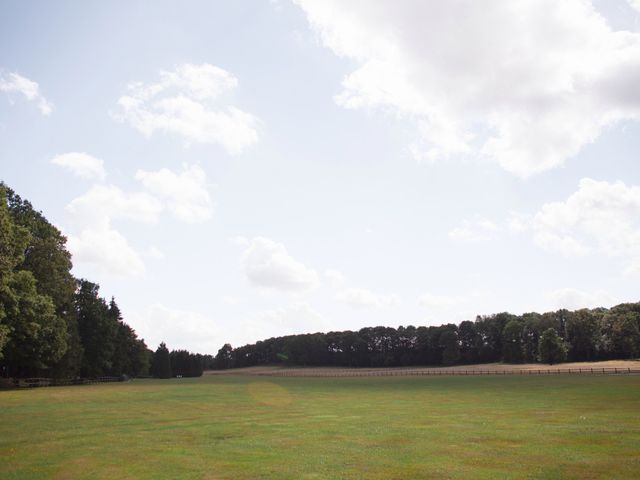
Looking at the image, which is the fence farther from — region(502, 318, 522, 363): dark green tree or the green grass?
region(502, 318, 522, 363): dark green tree

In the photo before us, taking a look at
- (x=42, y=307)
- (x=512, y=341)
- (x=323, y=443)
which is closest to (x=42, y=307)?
(x=42, y=307)

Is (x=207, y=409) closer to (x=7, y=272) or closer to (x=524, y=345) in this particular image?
(x=7, y=272)

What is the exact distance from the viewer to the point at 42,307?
5638cm

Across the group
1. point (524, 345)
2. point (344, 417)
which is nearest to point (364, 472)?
point (344, 417)

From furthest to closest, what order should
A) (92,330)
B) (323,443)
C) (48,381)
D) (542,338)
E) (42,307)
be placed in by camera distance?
(542,338), (92,330), (48,381), (42,307), (323,443)

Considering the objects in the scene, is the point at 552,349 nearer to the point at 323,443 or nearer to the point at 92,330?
the point at 92,330

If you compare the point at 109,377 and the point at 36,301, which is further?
the point at 109,377

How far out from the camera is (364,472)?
15.4 m

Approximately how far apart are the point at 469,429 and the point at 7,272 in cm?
3944

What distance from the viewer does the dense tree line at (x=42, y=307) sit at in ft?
154

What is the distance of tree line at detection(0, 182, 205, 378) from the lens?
47031mm

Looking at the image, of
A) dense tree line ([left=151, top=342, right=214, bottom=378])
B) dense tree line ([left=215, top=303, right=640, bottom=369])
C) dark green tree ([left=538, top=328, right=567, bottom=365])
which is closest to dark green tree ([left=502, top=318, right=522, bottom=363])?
dense tree line ([left=215, top=303, right=640, bottom=369])

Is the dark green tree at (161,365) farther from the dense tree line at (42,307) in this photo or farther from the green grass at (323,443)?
the green grass at (323,443)

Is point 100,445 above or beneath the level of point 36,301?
beneath
